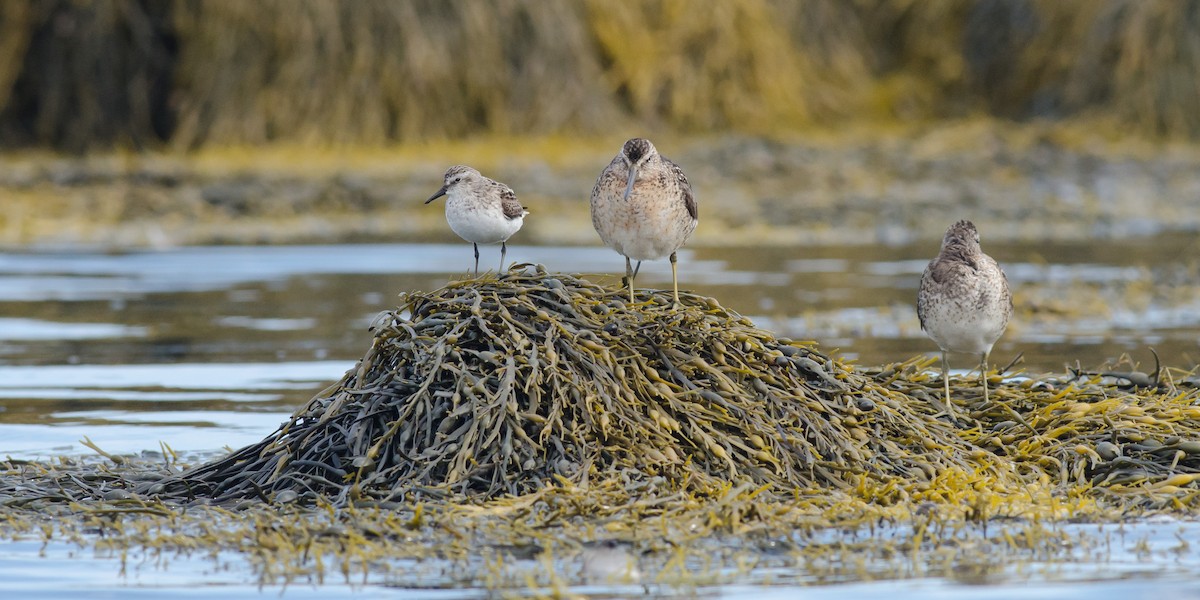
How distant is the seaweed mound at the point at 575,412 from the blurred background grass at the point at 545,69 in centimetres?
1381

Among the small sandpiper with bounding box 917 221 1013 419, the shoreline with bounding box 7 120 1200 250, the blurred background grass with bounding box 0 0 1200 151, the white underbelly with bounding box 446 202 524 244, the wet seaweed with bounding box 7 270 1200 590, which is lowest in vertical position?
the wet seaweed with bounding box 7 270 1200 590

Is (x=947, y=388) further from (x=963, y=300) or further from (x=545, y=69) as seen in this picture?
(x=545, y=69)

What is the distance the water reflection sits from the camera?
9484 millimetres

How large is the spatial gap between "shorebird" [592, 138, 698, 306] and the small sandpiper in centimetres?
106

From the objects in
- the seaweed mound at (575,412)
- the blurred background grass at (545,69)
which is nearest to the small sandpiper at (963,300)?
the seaweed mound at (575,412)

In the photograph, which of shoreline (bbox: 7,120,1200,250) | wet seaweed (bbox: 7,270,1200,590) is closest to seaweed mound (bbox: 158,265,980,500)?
wet seaweed (bbox: 7,270,1200,590)

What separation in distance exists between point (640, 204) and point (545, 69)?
14608 millimetres

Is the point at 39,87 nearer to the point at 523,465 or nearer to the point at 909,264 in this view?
the point at 909,264

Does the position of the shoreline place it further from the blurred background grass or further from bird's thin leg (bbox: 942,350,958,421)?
bird's thin leg (bbox: 942,350,958,421)

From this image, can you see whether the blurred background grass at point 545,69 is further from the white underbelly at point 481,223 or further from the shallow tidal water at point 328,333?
A: the white underbelly at point 481,223

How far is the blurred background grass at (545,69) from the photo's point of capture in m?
20.6

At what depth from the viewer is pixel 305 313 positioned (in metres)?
13.2

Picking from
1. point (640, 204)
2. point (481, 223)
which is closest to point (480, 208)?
point (481, 223)

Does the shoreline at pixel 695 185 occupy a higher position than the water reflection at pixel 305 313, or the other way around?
the shoreline at pixel 695 185
